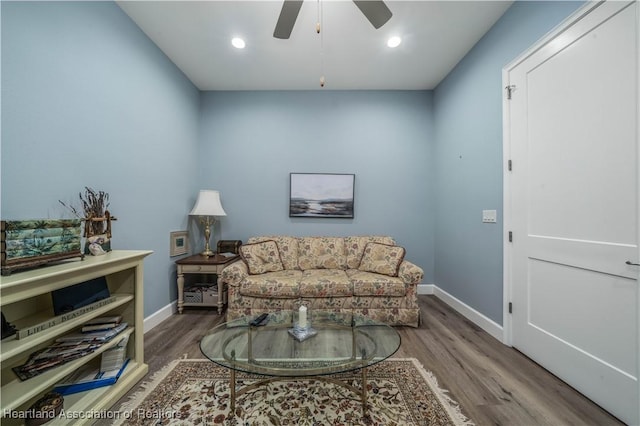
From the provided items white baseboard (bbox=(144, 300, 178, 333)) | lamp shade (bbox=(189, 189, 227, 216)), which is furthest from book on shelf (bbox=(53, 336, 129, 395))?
lamp shade (bbox=(189, 189, 227, 216))

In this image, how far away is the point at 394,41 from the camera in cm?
245

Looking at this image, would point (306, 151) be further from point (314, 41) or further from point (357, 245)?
point (357, 245)

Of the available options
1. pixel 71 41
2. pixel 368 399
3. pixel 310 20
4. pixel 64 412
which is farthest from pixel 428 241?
pixel 71 41

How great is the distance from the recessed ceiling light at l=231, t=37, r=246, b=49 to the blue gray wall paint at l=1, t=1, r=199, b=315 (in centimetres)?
86

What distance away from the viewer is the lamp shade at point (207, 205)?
300cm

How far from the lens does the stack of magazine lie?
1230 millimetres

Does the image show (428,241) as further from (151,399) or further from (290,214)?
(151,399)

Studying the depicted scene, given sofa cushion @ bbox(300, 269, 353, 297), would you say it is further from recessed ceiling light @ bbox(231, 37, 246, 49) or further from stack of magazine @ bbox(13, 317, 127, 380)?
recessed ceiling light @ bbox(231, 37, 246, 49)

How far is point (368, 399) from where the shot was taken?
149 centimetres

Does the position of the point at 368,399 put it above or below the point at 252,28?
below

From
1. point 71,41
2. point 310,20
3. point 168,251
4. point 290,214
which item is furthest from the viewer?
point 290,214

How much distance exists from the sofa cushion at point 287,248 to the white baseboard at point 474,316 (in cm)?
201

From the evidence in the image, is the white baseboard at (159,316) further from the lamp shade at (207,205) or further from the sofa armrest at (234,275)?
the lamp shade at (207,205)

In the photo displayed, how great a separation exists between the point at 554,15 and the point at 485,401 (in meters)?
2.68
